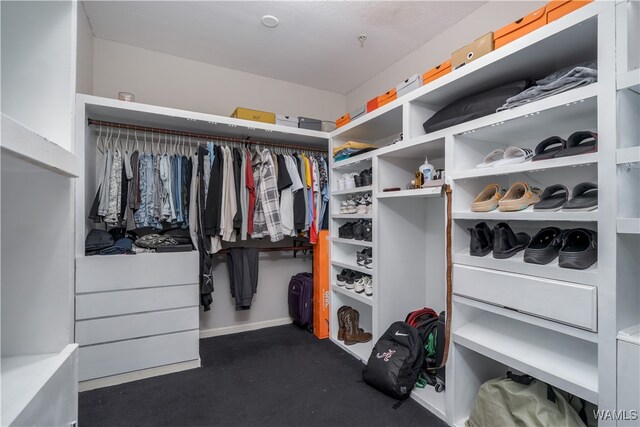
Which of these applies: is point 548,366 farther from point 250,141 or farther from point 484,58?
point 250,141

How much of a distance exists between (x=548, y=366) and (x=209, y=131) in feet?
9.20

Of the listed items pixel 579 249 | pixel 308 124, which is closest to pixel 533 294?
pixel 579 249

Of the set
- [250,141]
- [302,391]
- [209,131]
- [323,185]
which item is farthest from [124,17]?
[302,391]

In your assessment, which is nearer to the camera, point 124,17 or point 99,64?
point 124,17

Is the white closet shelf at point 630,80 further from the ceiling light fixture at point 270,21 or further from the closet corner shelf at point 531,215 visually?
the ceiling light fixture at point 270,21

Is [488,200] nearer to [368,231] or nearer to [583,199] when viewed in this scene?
[583,199]

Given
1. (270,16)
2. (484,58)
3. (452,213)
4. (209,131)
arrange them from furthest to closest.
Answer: (209,131) → (270,16) → (452,213) → (484,58)

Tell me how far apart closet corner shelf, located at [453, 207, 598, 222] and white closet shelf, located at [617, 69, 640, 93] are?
1.46 feet

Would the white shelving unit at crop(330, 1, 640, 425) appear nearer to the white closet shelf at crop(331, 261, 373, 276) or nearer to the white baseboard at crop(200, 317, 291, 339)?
the white closet shelf at crop(331, 261, 373, 276)

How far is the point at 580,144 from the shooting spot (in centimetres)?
127

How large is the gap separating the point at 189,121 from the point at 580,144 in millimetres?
2480

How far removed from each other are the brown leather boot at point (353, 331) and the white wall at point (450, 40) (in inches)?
88.8

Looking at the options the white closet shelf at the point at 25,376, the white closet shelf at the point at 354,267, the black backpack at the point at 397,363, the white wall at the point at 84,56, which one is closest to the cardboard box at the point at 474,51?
A: the white closet shelf at the point at 354,267

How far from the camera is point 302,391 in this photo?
6.36 ft
